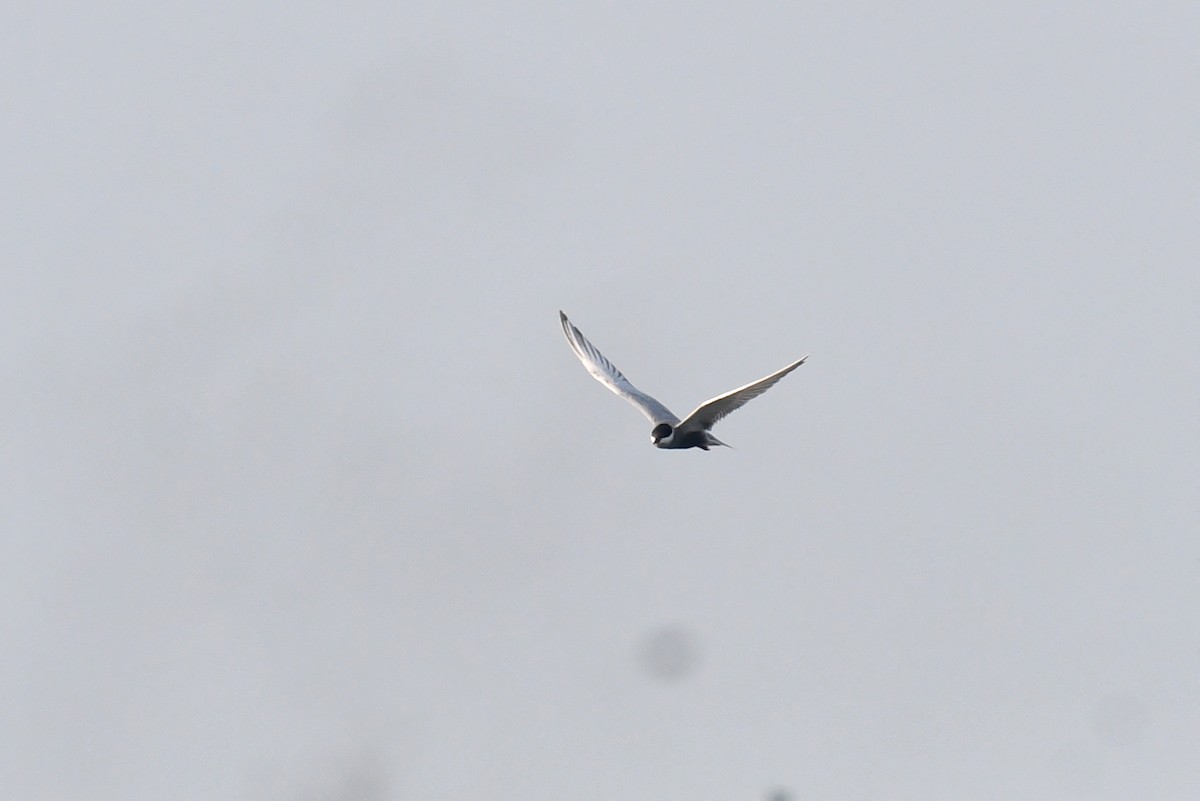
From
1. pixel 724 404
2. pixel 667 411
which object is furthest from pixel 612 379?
pixel 724 404

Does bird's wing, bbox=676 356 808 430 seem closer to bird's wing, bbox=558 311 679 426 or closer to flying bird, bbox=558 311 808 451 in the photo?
flying bird, bbox=558 311 808 451

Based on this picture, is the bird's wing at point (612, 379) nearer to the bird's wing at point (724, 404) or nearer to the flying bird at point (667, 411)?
the flying bird at point (667, 411)

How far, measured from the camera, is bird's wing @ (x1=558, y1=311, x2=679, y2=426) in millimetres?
53750

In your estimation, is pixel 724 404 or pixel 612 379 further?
pixel 612 379

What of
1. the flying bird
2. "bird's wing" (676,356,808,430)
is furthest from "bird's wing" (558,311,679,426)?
"bird's wing" (676,356,808,430)

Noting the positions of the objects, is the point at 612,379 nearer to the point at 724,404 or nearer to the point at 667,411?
the point at 667,411

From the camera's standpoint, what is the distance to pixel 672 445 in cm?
4956

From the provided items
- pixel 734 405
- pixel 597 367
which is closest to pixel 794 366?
pixel 734 405

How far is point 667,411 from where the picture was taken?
53.9 m

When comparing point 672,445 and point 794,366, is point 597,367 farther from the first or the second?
point 794,366

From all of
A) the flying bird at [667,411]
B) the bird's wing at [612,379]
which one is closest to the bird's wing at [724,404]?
the flying bird at [667,411]

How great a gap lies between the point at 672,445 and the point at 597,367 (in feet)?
27.2

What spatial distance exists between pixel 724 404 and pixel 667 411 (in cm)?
699

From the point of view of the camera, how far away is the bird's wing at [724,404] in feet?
143
